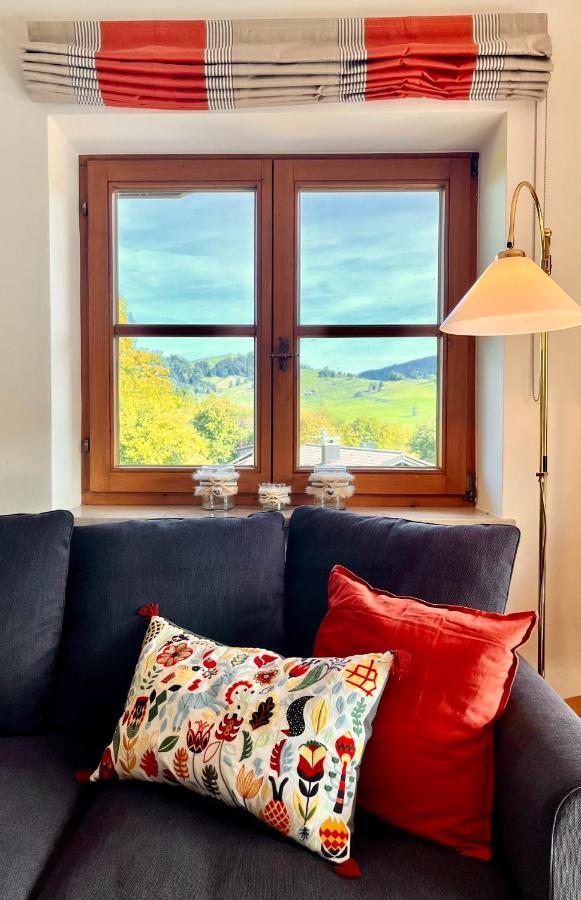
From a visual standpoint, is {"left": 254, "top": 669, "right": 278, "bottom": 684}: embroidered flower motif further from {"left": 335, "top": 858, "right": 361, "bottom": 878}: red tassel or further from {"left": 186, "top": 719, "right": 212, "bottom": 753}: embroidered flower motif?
{"left": 335, "top": 858, "right": 361, "bottom": 878}: red tassel

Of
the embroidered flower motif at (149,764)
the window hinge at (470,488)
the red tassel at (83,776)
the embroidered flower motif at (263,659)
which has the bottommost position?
the red tassel at (83,776)

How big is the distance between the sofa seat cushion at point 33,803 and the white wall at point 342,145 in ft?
3.40

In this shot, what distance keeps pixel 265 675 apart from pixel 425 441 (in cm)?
143

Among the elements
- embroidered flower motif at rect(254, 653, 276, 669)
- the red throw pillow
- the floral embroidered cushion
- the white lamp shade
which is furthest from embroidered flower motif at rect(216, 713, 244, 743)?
the white lamp shade

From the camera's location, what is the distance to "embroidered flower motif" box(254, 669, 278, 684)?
1.12 meters

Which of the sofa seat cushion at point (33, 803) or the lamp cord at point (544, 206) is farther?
the lamp cord at point (544, 206)

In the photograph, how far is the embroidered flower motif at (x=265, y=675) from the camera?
1.12 metres

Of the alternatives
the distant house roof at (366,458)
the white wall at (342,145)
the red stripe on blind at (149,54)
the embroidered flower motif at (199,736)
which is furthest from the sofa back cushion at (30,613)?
the red stripe on blind at (149,54)

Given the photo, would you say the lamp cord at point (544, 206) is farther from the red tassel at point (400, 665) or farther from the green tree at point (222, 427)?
the red tassel at point (400, 665)

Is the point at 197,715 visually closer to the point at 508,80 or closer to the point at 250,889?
the point at 250,889

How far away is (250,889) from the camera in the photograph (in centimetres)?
90

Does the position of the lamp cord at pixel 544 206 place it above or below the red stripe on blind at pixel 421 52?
below

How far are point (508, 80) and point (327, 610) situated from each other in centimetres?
176

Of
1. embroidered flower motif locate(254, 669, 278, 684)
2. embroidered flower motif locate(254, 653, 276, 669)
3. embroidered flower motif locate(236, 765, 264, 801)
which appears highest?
embroidered flower motif locate(254, 653, 276, 669)
